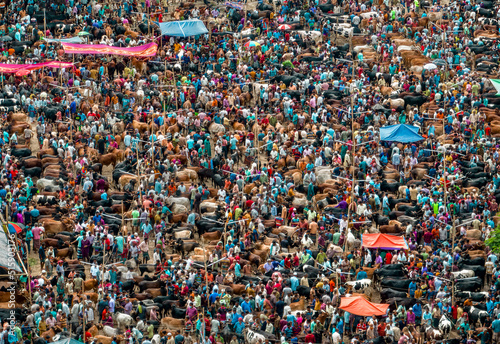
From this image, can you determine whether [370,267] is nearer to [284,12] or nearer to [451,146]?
[451,146]

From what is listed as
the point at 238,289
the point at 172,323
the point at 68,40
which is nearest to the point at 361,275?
the point at 238,289

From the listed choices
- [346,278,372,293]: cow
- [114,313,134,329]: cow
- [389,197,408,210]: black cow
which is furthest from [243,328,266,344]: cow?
[389,197,408,210]: black cow

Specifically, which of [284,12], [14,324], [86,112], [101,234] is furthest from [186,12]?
[14,324]

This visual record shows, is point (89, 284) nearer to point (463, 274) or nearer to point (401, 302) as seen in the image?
point (401, 302)

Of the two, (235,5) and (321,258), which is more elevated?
(235,5)

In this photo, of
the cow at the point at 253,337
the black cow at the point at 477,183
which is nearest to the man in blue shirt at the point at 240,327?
the cow at the point at 253,337

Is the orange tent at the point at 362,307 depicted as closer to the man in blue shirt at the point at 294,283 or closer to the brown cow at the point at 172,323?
the man in blue shirt at the point at 294,283

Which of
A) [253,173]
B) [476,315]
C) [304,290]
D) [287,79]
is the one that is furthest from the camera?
[287,79]
